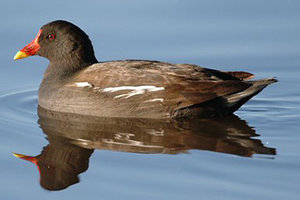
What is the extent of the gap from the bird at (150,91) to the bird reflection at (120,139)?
0.17m

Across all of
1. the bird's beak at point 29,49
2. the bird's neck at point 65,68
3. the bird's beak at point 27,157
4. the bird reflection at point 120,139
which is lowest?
the bird's beak at point 27,157

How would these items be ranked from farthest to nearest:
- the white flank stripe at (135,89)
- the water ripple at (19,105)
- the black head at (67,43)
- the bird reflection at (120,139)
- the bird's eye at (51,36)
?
the bird's eye at (51,36), the black head at (67,43), the water ripple at (19,105), the white flank stripe at (135,89), the bird reflection at (120,139)

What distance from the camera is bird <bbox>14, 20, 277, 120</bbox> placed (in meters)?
11.2

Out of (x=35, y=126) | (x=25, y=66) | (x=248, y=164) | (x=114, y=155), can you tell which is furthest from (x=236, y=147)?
(x=25, y=66)

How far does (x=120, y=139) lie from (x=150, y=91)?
1213mm

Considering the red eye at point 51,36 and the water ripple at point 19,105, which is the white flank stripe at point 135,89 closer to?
the water ripple at point 19,105

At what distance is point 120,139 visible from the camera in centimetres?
1051

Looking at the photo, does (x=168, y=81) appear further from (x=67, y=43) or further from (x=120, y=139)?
(x=67, y=43)

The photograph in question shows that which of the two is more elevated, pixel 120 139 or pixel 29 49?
pixel 29 49

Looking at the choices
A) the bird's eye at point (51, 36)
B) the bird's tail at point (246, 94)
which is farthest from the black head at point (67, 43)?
the bird's tail at point (246, 94)

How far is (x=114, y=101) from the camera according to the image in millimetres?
11500

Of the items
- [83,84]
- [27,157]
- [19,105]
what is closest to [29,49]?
[19,105]

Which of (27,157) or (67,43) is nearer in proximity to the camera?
A: (27,157)

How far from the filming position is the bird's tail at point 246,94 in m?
11.1
